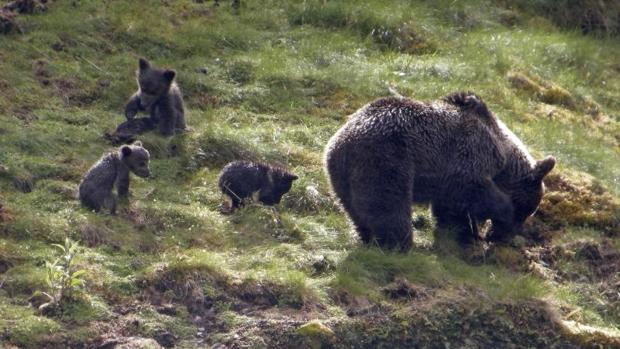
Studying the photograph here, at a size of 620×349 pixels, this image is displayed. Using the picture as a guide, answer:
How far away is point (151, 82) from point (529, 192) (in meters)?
4.75

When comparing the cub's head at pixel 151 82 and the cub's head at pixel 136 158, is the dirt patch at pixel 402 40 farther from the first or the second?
the cub's head at pixel 136 158

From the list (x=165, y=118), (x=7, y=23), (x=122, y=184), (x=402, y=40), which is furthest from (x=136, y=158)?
(x=402, y=40)

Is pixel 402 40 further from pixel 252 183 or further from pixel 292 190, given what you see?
pixel 252 183

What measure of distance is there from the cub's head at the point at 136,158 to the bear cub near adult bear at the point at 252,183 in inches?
32.3

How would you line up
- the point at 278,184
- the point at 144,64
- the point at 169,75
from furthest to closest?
the point at 144,64 → the point at 169,75 → the point at 278,184

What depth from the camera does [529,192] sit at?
11961 millimetres

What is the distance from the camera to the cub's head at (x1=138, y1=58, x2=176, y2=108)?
13016mm

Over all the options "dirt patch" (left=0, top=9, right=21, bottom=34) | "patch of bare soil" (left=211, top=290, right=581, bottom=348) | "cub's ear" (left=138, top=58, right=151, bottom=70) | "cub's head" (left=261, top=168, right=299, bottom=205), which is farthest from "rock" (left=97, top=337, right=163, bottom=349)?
"dirt patch" (left=0, top=9, right=21, bottom=34)

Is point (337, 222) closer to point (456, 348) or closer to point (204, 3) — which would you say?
point (456, 348)

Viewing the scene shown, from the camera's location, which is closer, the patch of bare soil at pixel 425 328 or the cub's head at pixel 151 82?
the patch of bare soil at pixel 425 328

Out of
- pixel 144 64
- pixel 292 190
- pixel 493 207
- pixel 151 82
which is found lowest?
pixel 292 190

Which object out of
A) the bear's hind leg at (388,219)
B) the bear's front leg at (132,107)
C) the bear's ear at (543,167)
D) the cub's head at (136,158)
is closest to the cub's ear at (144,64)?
the bear's front leg at (132,107)

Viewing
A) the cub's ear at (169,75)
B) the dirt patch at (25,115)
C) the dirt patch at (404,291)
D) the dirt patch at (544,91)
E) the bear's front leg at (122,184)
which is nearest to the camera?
the dirt patch at (404,291)

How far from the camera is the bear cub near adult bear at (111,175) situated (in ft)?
35.6
